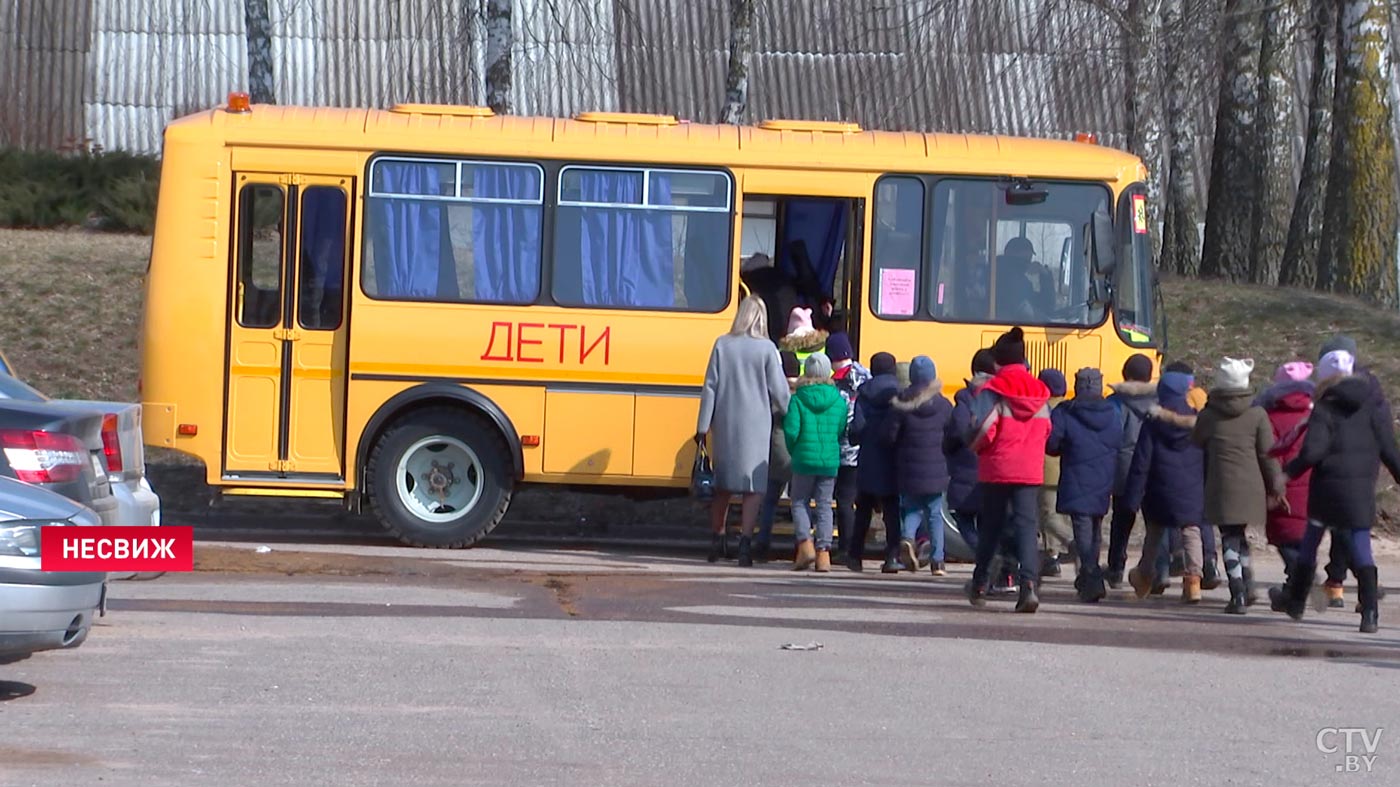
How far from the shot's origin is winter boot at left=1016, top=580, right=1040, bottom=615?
11320 mm

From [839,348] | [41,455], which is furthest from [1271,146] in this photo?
[41,455]

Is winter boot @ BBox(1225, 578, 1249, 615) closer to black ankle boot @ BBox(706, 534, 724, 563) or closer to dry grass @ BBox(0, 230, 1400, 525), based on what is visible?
black ankle boot @ BBox(706, 534, 724, 563)

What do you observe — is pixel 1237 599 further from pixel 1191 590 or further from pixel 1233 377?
pixel 1233 377

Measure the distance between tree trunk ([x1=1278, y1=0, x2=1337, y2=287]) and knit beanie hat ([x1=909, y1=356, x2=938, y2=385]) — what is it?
10.6m

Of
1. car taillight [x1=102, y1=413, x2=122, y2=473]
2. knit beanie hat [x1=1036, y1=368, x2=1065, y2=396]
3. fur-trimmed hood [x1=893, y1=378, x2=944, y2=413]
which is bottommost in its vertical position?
car taillight [x1=102, y1=413, x2=122, y2=473]

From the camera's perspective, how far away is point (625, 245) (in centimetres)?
1437

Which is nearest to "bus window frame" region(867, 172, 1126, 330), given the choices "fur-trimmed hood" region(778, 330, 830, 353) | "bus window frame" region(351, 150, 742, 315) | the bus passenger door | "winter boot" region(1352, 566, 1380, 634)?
"fur-trimmed hood" region(778, 330, 830, 353)

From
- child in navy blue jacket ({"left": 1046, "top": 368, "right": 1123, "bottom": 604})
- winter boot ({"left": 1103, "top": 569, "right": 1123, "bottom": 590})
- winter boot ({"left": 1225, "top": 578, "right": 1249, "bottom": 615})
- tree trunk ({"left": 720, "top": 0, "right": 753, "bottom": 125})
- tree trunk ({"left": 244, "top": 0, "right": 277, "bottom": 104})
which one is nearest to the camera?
winter boot ({"left": 1225, "top": 578, "right": 1249, "bottom": 615})

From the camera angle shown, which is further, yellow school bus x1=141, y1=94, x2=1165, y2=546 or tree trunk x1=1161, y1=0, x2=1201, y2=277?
tree trunk x1=1161, y1=0, x2=1201, y2=277

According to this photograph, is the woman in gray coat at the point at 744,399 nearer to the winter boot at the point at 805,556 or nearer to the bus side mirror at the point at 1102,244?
the winter boot at the point at 805,556

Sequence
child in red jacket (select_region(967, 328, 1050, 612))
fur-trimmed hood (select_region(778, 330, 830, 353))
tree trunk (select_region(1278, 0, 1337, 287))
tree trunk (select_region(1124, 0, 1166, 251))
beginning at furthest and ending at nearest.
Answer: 1. tree trunk (select_region(1124, 0, 1166, 251))
2. tree trunk (select_region(1278, 0, 1337, 287))
3. fur-trimmed hood (select_region(778, 330, 830, 353))
4. child in red jacket (select_region(967, 328, 1050, 612))

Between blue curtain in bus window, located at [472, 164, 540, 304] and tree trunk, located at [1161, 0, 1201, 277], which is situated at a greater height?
tree trunk, located at [1161, 0, 1201, 277]

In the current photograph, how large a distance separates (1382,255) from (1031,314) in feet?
28.8

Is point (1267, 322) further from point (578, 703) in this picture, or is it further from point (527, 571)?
point (578, 703)
